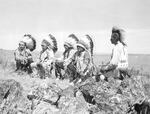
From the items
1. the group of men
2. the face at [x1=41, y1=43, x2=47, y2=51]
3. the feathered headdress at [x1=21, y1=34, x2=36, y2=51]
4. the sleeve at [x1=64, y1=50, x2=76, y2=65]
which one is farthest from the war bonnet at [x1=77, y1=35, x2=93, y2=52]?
the feathered headdress at [x1=21, y1=34, x2=36, y2=51]

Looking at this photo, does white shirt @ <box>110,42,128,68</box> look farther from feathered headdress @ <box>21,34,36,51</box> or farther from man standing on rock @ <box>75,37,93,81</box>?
feathered headdress @ <box>21,34,36,51</box>

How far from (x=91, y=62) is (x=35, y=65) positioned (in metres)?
3.14

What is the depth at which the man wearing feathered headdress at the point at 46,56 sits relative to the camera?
48.0 ft

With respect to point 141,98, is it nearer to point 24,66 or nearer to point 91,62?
point 91,62

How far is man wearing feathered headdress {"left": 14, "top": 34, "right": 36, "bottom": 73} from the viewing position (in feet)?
51.3

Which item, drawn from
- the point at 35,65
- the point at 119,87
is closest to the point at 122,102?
the point at 119,87

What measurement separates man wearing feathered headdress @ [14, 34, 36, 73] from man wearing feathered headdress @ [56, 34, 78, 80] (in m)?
1.81

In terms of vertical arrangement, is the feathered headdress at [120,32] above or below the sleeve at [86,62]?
above

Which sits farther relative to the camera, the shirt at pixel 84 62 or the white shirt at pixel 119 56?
the shirt at pixel 84 62

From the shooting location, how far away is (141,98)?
37.9ft

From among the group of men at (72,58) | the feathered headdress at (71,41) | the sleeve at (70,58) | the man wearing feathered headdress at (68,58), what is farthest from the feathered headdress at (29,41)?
the sleeve at (70,58)

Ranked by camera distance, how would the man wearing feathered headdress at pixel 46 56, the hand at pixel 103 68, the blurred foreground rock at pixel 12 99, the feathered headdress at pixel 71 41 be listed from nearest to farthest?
1. the hand at pixel 103 68
2. the blurred foreground rock at pixel 12 99
3. the feathered headdress at pixel 71 41
4. the man wearing feathered headdress at pixel 46 56

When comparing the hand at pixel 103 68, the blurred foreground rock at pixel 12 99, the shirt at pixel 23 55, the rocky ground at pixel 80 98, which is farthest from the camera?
the shirt at pixel 23 55

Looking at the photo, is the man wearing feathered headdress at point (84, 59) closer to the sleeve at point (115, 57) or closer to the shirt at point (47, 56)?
the sleeve at point (115, 57)
